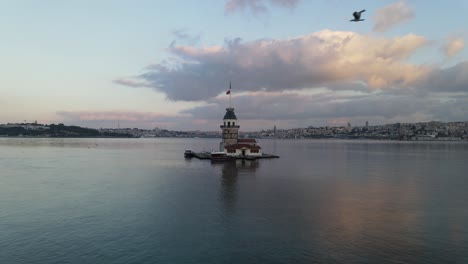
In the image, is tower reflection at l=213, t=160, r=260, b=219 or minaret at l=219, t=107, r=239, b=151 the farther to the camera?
minaret at l=219, t=107, r=239, b=151

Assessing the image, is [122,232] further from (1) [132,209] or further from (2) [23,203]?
(2) [23,203]

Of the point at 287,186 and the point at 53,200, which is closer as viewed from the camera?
the point at 53,200

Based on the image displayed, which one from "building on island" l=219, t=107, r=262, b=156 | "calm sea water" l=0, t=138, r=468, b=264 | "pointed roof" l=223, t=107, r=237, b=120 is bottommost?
"calm sea water" l=0, t=138, r=468, b=264

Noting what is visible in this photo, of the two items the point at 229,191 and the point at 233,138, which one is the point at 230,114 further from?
the point at 229,191

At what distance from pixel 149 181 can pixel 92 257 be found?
2489 cm

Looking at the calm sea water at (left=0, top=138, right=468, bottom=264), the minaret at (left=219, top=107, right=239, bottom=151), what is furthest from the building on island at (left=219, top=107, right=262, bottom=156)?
the calm sea water at (left=0, top=138, right=468, bottom=264)

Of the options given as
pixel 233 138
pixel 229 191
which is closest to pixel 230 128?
pixel 233 138

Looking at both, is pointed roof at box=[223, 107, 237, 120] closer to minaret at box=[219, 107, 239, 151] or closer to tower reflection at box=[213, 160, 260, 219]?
minaret at box=[219, 107, 239, 151]

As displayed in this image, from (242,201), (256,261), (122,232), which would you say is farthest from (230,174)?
(256,261)

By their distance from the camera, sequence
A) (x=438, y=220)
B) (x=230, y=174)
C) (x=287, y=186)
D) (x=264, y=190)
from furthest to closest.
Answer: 1. (x=230, y=174)
2. (x=287, y=186)
3. (x=264, y=190)
4. (x=438, y=220)

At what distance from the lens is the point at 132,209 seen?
26.5 m

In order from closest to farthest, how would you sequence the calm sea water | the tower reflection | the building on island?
1. the calm sea water
2. the tower reflection
3. the building on island

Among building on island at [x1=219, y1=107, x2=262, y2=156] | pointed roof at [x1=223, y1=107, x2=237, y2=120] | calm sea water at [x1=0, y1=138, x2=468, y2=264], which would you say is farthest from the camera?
pointed roof at [x1=223, y1=107, x2=237, y2=120]

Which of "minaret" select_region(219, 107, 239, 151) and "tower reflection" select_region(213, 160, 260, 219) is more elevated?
"minaret" select_region(219, 107, 239, 151)
